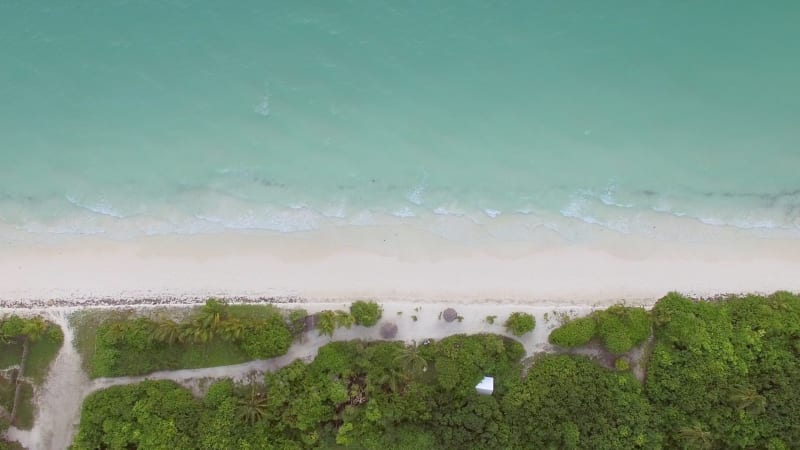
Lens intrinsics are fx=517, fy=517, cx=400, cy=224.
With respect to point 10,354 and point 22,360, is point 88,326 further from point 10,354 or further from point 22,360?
point 10,354

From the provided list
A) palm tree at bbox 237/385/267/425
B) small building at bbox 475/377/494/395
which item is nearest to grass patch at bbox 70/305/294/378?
palm tree at bbox 237/385/267/425

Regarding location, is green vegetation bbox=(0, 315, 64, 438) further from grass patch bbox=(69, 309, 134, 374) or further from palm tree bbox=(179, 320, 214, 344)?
palm tree bbox=(179, 320, 214, 344)

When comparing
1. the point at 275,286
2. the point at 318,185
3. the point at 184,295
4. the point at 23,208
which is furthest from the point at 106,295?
the point at 318,185

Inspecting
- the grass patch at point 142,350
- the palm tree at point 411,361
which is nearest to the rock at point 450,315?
the palm tree at point 411,361

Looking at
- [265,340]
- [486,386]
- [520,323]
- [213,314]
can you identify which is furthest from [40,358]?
[520,323]

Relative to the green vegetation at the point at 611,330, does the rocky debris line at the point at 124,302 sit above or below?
above

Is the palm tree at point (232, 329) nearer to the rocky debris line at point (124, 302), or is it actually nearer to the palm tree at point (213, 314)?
the palm tree at point (213, 314)
